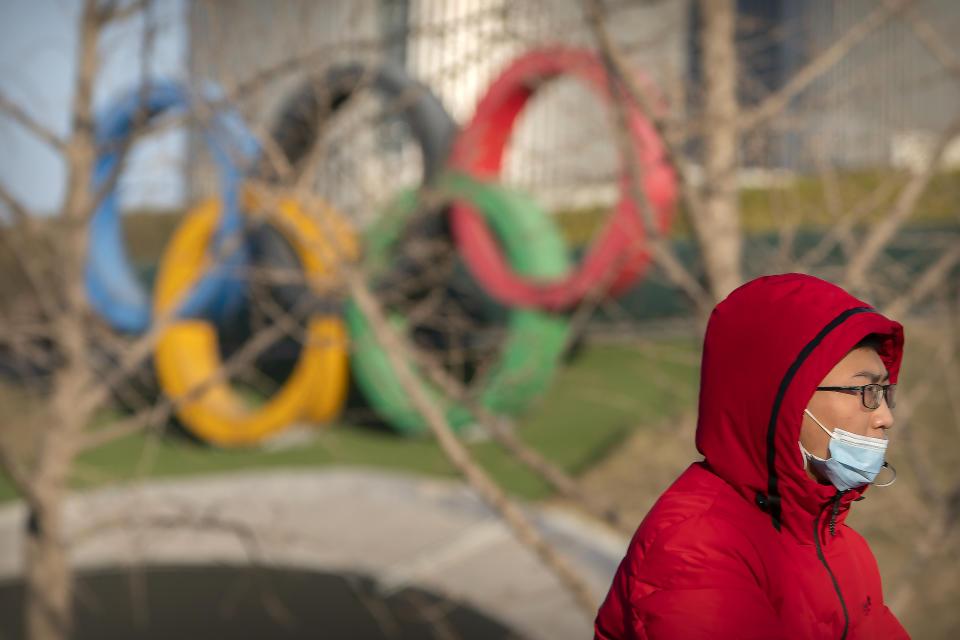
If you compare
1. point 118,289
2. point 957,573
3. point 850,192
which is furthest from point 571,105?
point 118,289

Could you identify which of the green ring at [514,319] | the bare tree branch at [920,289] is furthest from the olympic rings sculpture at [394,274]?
the bare tree branch at [920,289]

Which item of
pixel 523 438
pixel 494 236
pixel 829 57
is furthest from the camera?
pixel 494 236

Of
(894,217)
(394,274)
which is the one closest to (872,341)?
(894,217)

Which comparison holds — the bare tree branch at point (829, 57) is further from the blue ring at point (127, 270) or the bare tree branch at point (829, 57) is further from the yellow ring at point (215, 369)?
the yellow ring at point (215, 369)

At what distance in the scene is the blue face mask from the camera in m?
1.13

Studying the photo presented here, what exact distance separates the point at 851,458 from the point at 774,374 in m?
0.15

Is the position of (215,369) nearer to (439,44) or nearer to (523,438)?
(523,438)

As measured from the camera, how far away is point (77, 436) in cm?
412

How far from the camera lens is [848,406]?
3.71 feet

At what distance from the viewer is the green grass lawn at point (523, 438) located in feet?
27.8

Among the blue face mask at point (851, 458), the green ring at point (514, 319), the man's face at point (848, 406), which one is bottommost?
the green ring at point (514, 319)

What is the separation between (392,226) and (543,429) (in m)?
4.83

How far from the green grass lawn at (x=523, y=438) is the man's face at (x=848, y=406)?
665 cm

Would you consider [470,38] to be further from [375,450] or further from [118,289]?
[118,289]
